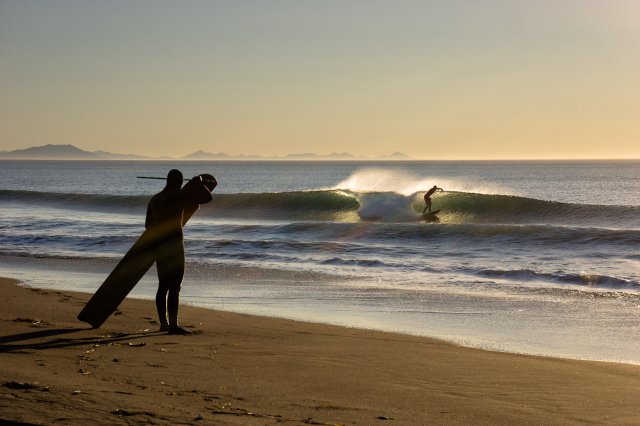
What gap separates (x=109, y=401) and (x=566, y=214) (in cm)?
2979

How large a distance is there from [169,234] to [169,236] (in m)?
0.02

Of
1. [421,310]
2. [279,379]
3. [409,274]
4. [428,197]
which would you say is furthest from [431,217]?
[279,379]

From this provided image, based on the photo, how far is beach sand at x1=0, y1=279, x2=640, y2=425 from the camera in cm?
441

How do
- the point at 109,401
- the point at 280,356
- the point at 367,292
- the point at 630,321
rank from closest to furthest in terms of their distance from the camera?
1. the point at 109,401
2. the point at 280,356
3. the point at 630,321
4. the point at 367,292

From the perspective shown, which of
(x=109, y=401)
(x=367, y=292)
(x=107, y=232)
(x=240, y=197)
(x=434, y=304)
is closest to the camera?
(x=109, y=401)

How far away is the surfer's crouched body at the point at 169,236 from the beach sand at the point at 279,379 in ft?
1.23

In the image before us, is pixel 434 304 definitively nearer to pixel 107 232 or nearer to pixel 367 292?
pixel 367 292

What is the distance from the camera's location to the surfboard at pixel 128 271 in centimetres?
767

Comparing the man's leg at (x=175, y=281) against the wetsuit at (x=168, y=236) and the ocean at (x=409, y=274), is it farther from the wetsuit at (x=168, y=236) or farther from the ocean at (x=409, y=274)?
the ocean at (x=409, y=274)

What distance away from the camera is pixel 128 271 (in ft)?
25.8

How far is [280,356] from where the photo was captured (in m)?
6.49

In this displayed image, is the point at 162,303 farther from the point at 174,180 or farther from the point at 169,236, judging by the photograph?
the point at 174,180

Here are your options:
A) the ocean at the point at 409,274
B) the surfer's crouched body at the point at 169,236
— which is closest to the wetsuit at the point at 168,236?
the surfer's crouched body at the point at 169,236

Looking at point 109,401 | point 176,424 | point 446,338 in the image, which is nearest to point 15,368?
point 109,401
